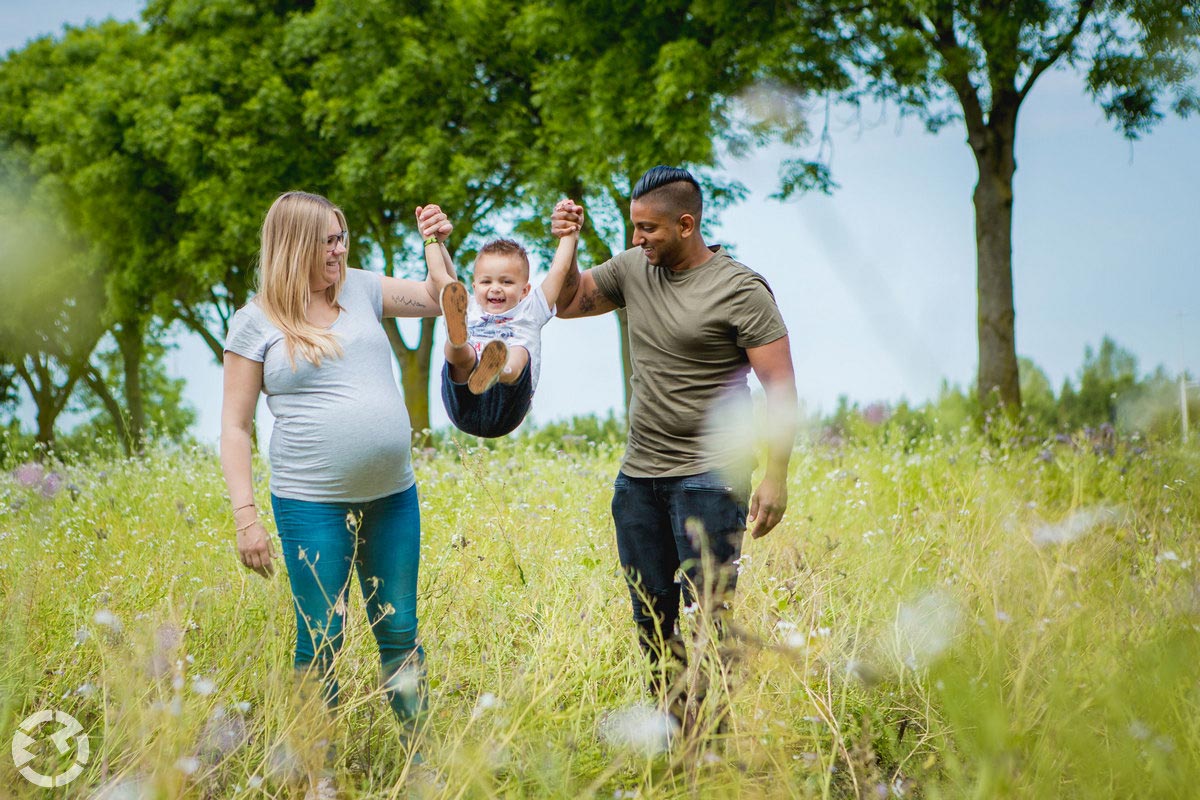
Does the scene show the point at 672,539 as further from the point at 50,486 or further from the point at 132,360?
the point at 132,360

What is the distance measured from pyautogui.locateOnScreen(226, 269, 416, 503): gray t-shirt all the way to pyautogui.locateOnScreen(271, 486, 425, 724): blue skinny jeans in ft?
0.24

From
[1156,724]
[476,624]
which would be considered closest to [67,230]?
[476,624]

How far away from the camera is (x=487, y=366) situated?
11.2 feet

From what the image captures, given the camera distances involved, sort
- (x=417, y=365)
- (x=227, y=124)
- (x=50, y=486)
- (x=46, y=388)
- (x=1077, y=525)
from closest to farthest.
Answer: (x=1077, y=525) < (x=50, y=486) < (x=227, y=124) < (x=417, y=365) < (x=46, y=388)

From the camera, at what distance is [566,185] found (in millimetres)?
14539

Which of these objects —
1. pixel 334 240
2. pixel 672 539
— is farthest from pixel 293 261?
pixel 672 539

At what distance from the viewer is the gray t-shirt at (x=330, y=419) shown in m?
3.27

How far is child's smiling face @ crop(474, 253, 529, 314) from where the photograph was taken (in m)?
3.85

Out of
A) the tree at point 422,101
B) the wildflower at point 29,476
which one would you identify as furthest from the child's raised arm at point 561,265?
the tree at point 422,101

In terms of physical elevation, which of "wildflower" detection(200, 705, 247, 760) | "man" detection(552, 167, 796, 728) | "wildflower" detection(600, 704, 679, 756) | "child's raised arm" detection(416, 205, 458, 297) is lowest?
"wildflower" detection(600, 704, 679, 756)

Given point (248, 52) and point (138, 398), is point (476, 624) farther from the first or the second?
point (138, 398)

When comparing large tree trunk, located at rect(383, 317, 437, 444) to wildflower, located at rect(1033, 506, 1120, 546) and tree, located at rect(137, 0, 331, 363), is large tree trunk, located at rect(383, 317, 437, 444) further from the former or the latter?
wildflower, located at rect(1033, 506, 1120, 546)

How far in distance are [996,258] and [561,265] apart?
A: 964cm

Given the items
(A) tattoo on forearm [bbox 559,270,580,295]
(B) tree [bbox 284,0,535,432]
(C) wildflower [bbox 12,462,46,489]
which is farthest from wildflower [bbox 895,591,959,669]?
A: (B) tree [bbox 284,0,535,432]
